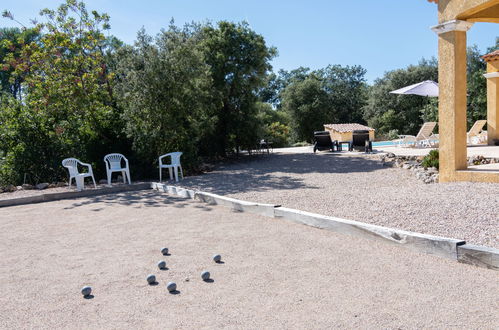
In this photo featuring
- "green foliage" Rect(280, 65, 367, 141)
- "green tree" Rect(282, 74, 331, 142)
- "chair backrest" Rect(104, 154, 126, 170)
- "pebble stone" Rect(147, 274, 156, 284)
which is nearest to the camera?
"pebble stone" Rect(147, 274, 156, 284)

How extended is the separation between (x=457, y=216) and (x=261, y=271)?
2625 millimetres

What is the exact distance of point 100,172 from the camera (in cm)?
1139

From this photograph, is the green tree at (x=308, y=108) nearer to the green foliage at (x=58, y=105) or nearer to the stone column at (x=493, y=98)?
the stone column at (x=493, y=98)

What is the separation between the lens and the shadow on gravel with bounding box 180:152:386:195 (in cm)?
874

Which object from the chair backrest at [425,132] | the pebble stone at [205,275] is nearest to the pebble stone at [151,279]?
the pebble stone at [205,275]

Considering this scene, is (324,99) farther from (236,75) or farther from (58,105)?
(58,105)

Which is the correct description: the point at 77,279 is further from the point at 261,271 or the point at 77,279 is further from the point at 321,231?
the point at 321,231

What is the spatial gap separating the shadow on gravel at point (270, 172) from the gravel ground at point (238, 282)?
3.18 metres

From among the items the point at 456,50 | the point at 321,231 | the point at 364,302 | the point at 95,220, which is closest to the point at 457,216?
the point at 321,231

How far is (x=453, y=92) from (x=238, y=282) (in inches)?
227

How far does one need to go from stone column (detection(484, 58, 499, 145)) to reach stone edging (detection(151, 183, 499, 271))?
33.6 ft

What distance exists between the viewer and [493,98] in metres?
12.8

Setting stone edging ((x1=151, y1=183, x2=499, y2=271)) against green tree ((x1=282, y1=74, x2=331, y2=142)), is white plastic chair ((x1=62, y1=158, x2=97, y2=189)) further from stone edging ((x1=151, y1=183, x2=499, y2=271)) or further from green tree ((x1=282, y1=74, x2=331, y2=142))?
green tree ((x1=282, y1=74, x2=331, y2=142))

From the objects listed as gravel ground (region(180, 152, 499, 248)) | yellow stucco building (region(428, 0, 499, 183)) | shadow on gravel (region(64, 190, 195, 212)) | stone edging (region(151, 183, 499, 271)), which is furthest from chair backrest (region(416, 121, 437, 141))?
stone edging (region(151, 183, 499, 271))
